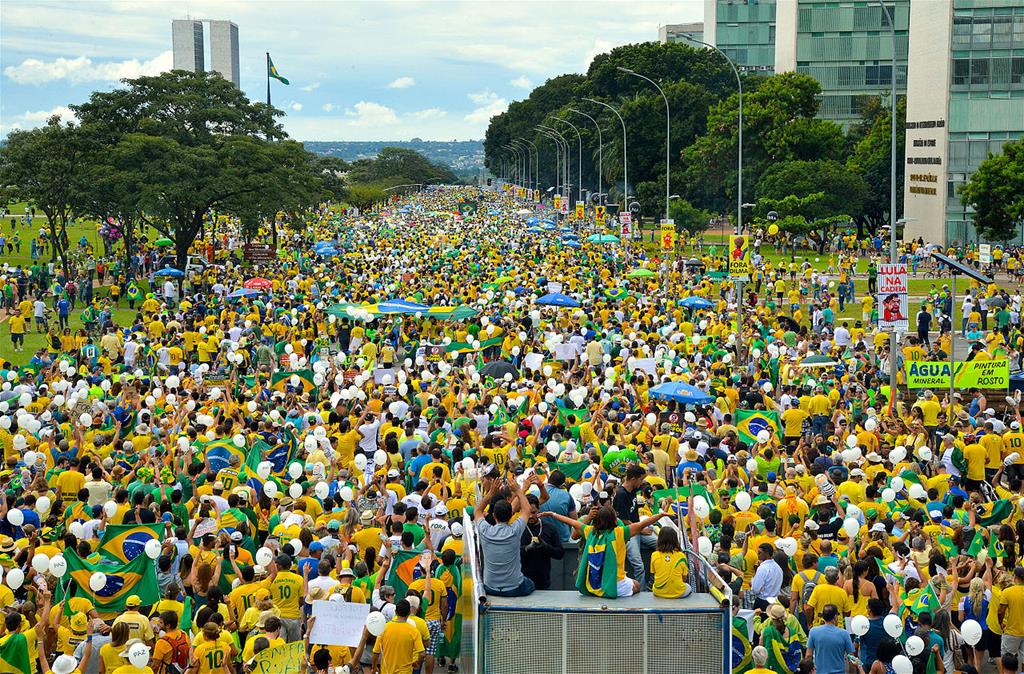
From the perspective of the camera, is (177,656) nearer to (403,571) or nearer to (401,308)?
(403,571)

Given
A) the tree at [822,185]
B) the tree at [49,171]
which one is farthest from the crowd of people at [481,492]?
the tree at [822,185]

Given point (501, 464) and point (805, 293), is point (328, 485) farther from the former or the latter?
point (805, 293)

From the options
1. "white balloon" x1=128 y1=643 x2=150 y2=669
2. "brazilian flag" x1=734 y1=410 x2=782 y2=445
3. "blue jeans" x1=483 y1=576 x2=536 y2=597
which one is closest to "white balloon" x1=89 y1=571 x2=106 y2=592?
"white balloon" x1=128 y1=643 x2=150 y2=669

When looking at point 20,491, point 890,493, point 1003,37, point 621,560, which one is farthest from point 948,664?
point 1003,37

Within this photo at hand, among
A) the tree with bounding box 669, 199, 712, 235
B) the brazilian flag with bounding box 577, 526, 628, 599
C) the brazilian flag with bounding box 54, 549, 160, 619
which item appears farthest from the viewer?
the tree with bounding box 669, 199, 712, 235

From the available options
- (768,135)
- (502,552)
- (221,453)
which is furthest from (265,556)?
(768,135)

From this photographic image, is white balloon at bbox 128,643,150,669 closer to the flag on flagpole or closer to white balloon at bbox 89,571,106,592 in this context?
white balloon at bbox 89,571,106,592
